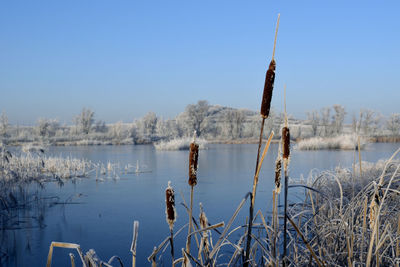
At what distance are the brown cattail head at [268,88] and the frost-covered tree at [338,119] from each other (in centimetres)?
2728

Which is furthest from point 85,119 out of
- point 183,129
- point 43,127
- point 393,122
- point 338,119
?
point 393,122

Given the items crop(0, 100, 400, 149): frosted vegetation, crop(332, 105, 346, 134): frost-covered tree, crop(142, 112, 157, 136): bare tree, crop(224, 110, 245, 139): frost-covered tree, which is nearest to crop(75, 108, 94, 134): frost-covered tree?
crop(0, 100, 400, 149): frosted vegetation

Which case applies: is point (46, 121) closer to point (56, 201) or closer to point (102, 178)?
point (102, 178)

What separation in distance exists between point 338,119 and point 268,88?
28256 mm

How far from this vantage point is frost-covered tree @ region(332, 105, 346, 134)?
87.6 feet

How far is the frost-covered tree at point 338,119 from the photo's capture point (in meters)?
26.7

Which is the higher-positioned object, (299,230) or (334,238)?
(299,230)

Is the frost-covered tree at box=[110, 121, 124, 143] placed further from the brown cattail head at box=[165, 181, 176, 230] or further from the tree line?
the brown cattail head at box=[165, 181, 176, 230]

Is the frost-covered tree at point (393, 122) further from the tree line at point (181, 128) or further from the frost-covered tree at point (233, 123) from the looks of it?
the frost-covered tree at point (233, 123)

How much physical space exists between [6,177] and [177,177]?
3.79 metres

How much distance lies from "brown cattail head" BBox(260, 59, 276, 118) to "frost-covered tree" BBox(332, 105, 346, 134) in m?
27.3

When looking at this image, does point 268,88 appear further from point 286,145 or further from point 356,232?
point 356,232

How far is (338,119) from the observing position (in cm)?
2719

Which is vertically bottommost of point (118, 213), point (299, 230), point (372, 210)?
point (118, 213)
